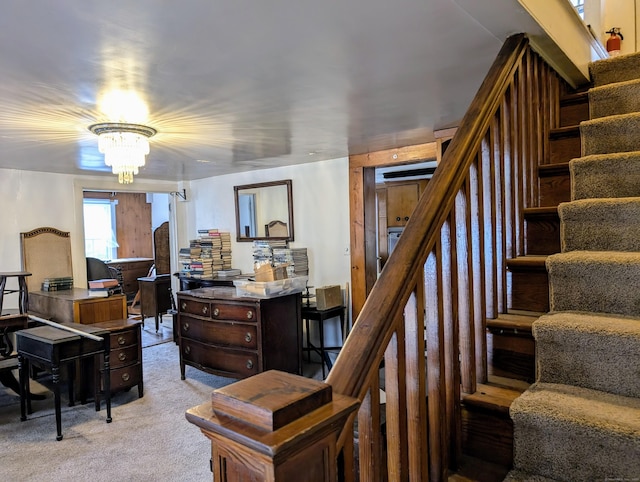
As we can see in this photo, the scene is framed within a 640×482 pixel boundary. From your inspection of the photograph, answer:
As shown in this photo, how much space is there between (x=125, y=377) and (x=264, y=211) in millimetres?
2299

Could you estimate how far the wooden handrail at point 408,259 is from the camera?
0.82 metres

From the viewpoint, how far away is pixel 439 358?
1.12m

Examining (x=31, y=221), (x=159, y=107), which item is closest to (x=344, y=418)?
(x=159, y=107)

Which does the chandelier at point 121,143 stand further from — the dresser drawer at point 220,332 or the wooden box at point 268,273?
the dresser drawer at point 220,332

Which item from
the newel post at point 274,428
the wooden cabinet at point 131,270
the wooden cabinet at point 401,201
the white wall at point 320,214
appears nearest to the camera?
the newel post at point 274,428

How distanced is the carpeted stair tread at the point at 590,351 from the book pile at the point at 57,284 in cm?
437

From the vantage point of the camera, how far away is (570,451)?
111 centimetres

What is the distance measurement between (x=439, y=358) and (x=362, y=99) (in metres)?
1.65

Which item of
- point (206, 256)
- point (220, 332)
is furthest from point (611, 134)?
point (206, 256)

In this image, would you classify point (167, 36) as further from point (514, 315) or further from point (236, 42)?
point (514, 315)

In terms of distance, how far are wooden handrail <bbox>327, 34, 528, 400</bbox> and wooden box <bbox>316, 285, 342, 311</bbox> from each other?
2.74 m

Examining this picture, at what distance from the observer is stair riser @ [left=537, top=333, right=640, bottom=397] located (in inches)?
47.0

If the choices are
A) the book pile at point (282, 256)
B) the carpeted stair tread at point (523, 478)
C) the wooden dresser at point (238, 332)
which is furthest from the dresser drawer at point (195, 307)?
the carpeted stair tread at point (523, 478)

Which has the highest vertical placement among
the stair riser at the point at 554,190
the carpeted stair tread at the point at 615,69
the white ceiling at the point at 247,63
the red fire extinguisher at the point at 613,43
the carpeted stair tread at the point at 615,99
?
the red fire extinguisher at the point at 613,43
